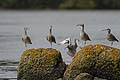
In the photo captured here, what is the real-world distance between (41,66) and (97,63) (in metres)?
1.93

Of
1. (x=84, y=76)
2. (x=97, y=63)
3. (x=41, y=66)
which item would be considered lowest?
(x=84, y=76)

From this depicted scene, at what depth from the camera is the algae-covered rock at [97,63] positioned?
65.6ft

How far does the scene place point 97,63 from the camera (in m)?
20.2

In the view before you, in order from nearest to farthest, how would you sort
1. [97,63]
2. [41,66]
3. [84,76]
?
[84,76], [97,63], [41,66]

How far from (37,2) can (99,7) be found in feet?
41.3

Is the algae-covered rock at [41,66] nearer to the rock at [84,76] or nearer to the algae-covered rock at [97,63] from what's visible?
the algae-covered rock at [97,63]

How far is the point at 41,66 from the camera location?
2061 centimetres

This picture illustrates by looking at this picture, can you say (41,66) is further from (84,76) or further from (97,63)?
(97,63)

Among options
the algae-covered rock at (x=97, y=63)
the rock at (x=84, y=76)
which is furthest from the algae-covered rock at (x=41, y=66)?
the rock at (x=84, y=76)

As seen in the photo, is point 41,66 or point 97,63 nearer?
point 97,63

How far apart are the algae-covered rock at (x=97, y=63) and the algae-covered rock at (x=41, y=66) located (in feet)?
1.34

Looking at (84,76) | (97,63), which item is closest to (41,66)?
(84,76)

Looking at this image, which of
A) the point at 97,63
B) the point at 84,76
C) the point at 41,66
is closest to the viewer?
the point at 84,76

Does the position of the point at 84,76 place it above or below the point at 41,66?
below
